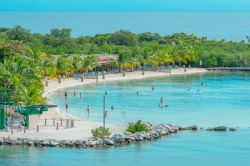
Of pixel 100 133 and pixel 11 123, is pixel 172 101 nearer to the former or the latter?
pixel 100 133

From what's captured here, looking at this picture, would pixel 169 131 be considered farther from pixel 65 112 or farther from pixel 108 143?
pixel 65 112

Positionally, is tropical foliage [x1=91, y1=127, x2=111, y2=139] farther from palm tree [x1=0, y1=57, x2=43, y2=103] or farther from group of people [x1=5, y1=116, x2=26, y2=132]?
palm tree [x1=0, y1=57, x2=43, y2=103]

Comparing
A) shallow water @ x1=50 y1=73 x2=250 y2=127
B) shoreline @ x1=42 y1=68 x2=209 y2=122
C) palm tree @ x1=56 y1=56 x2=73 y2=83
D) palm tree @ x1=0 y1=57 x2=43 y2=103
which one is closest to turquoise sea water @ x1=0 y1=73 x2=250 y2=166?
shallow water @ x1=50 y1=73 x2=250 y2=127

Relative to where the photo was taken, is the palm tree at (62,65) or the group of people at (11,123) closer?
the group of people at (11,123)

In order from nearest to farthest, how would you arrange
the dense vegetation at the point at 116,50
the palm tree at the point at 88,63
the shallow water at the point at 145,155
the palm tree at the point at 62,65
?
the shallow water at the point at 145,155, the dense vegetation at the point at 116,50, the palm tree at the point at 62,65, the palm tree at the point at 88,63

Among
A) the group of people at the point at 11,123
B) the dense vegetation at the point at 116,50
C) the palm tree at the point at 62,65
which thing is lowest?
the group of people at the point at 11,123

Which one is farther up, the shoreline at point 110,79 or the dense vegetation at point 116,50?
the dense vegetation at point 116,50

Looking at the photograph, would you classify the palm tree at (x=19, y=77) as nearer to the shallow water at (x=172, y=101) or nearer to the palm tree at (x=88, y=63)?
the shallow water at (x=172, y=101)

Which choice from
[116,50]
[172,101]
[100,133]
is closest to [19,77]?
[100,133]

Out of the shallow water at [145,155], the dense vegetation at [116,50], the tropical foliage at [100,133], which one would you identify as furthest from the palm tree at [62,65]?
the tropical foliage at [100,133]
